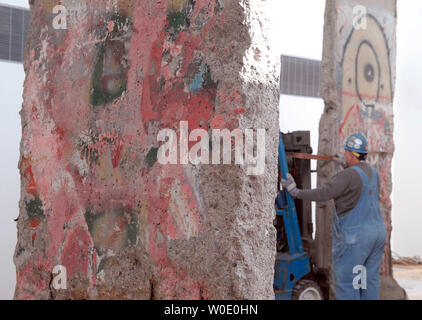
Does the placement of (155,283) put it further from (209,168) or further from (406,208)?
(406,208)

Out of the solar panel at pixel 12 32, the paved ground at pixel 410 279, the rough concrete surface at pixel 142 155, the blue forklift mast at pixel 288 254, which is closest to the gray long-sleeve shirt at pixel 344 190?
the blue forklift mast at pixel 288 254

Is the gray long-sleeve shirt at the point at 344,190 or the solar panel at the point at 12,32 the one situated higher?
the solar panel at the point at 12,32

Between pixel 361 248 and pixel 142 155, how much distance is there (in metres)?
2.08

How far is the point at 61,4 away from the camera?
2.66 meters

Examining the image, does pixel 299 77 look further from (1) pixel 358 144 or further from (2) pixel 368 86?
(1) pixel 358 144

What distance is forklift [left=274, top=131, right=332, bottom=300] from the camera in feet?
13.4

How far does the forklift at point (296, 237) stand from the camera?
408 centimetres

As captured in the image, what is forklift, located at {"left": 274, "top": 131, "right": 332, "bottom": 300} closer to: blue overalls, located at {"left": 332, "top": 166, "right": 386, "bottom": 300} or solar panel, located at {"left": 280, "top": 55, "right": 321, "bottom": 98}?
blue overalls, located at {"left": 332, "top": 166, "right": 386, "bottom": 300}

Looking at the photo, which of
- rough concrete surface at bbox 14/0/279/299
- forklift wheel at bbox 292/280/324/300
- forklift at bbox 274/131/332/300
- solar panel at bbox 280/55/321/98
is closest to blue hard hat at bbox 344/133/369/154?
forklift at bbox 274/131/332/300

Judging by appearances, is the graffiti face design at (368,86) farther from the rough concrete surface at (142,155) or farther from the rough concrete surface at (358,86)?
the rough concrete surface at (142,155)

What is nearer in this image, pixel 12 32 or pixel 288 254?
pixel 288 254

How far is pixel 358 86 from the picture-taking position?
16.3ft

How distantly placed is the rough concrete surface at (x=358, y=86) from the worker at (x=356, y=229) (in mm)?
820

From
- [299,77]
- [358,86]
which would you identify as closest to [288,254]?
[358,86]
